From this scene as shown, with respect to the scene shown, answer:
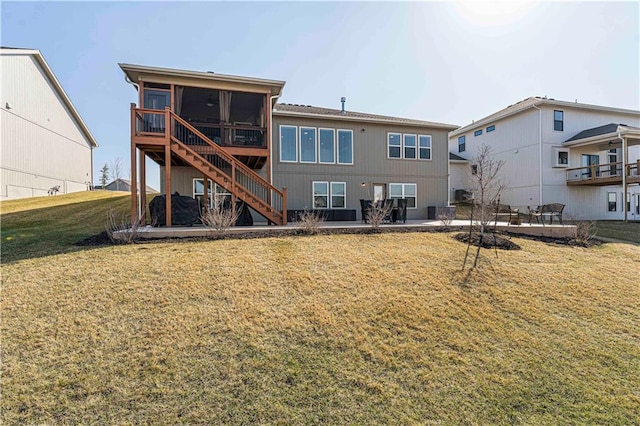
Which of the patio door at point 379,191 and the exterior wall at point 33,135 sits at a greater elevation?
the exterior wall at point 33,135

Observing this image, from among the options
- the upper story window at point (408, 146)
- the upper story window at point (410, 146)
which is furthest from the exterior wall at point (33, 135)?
the upper story window at point (410, 146)

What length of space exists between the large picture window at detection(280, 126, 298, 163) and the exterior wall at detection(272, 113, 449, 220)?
0.19 metres

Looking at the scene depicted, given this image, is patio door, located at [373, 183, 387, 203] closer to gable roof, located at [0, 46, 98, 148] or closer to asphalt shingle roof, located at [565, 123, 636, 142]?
asphalt shingle roof, located at [565, 123, 636, 142]

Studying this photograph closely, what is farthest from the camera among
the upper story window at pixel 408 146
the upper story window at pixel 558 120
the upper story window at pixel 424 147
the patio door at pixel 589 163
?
the upper story window at pixel 558 120

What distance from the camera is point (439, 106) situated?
19156mm

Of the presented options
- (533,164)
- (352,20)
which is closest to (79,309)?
(352,20)

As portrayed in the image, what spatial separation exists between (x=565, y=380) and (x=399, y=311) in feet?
6.80

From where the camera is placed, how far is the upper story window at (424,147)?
16438 millimetres

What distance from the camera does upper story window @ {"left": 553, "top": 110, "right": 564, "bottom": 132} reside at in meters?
19.7

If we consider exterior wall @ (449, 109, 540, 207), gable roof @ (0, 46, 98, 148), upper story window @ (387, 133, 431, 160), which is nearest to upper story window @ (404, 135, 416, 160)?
upper story window @ (387, 133, 431, 160)

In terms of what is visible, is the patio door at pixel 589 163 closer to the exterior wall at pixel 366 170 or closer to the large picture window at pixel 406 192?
the exterior wall at pixel 366 170

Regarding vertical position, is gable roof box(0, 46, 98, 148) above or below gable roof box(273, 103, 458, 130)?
above

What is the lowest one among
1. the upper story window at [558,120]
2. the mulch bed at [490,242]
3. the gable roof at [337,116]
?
the mulch bed at [490,242]

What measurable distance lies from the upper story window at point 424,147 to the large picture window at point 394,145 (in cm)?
120
